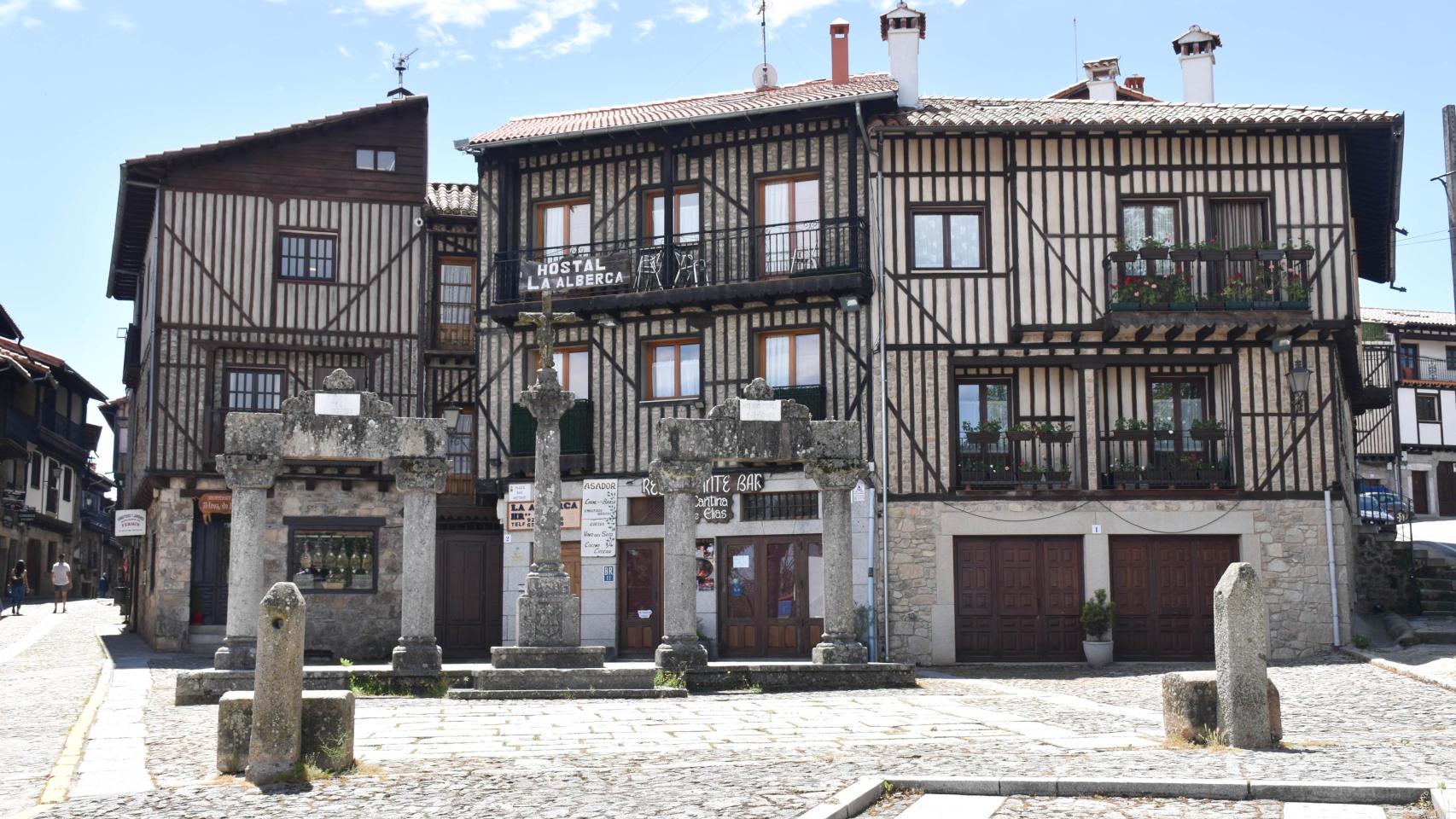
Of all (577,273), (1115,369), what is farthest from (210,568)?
(1115,369)

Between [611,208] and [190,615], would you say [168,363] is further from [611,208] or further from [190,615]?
[611,208]

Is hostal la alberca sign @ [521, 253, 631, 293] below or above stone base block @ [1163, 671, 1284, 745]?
above

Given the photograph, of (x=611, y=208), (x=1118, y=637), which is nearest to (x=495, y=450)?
(x=611, y=208)

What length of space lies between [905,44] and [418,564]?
1320cm

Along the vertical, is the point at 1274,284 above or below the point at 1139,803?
above

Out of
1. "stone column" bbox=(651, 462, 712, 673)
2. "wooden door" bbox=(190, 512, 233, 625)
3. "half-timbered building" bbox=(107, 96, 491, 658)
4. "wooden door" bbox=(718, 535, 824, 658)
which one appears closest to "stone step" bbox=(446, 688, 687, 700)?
"stone column" bbox=(651, 462, 712, 673)

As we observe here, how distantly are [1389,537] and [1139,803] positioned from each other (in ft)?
71.1

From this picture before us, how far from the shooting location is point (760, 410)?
1719 centimetres

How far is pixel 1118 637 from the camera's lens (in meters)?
21.8

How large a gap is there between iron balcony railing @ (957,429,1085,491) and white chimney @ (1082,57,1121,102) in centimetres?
788

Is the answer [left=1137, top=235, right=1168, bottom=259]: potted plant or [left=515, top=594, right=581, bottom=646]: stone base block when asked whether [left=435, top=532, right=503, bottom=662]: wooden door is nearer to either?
[left=515, top=594, right=581, bottom=646]: stone base block

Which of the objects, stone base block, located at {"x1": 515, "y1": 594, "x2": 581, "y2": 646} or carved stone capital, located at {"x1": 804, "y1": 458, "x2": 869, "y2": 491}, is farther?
carved stone capital, located at {"x1": 804, "y1": 458, "x2": 869, "y2": 491}

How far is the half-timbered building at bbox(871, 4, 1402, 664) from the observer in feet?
71.2

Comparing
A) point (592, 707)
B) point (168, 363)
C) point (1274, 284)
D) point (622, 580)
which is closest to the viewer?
point (592, 707)
